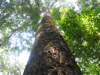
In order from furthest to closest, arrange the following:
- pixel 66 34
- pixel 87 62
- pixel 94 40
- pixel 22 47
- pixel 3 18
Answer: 1. pixel 22 47
2. pixel 3 18
3. pixel 66 34
4. pixel 87 62
5. pixel 94 40

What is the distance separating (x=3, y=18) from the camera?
307 inches

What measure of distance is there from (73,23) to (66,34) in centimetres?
77

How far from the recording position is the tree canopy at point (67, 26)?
13.1ft

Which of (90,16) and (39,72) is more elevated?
(90,16)

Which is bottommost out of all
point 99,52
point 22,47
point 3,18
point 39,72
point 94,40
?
point 39,72

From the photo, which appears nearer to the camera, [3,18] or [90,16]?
[90,16]

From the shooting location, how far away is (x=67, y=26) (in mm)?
4449

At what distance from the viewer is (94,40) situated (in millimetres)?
3840

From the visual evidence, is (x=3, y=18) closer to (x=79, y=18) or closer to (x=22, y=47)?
(x=22, y=47)

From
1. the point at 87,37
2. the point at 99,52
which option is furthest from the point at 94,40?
the point at 99,52

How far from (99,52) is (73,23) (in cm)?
210

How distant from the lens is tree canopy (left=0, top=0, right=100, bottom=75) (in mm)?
3986

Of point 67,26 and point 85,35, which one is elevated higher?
point 67,26

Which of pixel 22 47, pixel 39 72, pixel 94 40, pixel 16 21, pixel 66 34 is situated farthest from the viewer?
pixel 22 47
